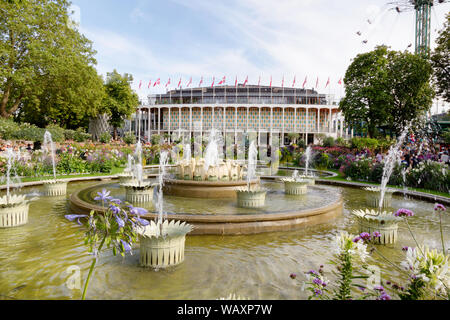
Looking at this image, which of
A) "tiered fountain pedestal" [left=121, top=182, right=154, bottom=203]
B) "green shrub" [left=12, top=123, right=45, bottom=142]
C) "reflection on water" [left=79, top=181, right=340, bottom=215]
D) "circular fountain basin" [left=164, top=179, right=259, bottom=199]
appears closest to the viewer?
"reflection on water" [left=79, top=181, right=340, bottom=215]

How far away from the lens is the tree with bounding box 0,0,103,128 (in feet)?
68.7

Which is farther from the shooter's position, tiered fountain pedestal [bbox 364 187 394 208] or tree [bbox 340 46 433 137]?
tree [bbox 340 46 433 137]

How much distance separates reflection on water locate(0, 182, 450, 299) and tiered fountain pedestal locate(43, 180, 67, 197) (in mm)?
3303

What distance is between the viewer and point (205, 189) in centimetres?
947

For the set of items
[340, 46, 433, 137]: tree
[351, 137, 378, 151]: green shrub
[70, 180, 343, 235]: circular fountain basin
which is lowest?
[70, 180, 343, 235]: circular fountain basin

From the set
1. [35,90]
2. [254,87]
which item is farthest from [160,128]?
[35,90]

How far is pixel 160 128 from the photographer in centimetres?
5359

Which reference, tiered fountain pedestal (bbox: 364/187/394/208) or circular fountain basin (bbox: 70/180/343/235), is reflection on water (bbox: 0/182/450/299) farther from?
tiered fountain pedestal (bbox: 364/187/394/208)

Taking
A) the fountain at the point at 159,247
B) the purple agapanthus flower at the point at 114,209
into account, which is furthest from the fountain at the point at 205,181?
the purple agapanthus flower at the point at 114,209

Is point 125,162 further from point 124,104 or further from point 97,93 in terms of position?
point 124,104

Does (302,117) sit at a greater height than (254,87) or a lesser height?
lesser

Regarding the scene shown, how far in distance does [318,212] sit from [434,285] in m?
4.78

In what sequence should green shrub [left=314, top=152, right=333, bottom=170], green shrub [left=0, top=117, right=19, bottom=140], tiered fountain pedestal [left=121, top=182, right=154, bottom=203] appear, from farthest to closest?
green shrub [left=0, top=117, right=19, bottom=140], green shrub [left=314, top=152, right=333, bottom=170], tiered fountain pedestal [left=121, top=182, right=154, bottom=203]

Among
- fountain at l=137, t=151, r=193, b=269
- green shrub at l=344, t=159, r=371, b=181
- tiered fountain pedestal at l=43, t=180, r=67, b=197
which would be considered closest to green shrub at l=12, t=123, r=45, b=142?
tiered fountain pedestal at l=43, t=180, r=67, b=197
